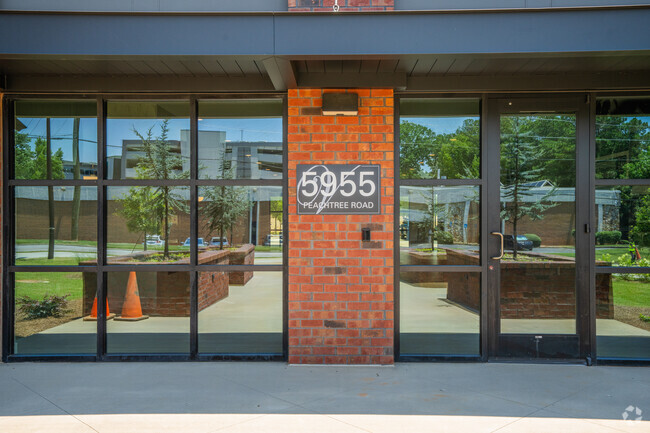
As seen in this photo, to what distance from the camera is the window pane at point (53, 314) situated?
552 cm

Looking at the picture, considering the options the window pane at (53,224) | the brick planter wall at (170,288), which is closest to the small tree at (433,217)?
the brick planter wall at (170,288)

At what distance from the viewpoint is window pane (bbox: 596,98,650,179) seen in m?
5.38

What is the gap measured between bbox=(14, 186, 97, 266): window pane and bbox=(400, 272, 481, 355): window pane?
3527mm

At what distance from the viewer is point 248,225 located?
5492 millimetres

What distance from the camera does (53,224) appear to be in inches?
218

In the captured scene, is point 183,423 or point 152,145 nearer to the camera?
point 183,423

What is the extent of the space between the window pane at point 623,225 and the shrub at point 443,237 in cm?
158

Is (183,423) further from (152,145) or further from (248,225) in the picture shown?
(152,145)

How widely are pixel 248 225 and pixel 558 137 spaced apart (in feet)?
11.6

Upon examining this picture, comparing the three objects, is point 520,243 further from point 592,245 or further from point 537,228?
point 592,245

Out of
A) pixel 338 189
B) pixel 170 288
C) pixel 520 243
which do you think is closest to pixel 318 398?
pixel 338 189

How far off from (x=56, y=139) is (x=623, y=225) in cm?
634

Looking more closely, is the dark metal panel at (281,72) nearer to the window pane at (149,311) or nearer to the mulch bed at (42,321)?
the window pane at (149,311)

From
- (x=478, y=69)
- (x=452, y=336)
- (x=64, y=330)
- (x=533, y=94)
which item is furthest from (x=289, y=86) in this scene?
(x=64, y=330)
